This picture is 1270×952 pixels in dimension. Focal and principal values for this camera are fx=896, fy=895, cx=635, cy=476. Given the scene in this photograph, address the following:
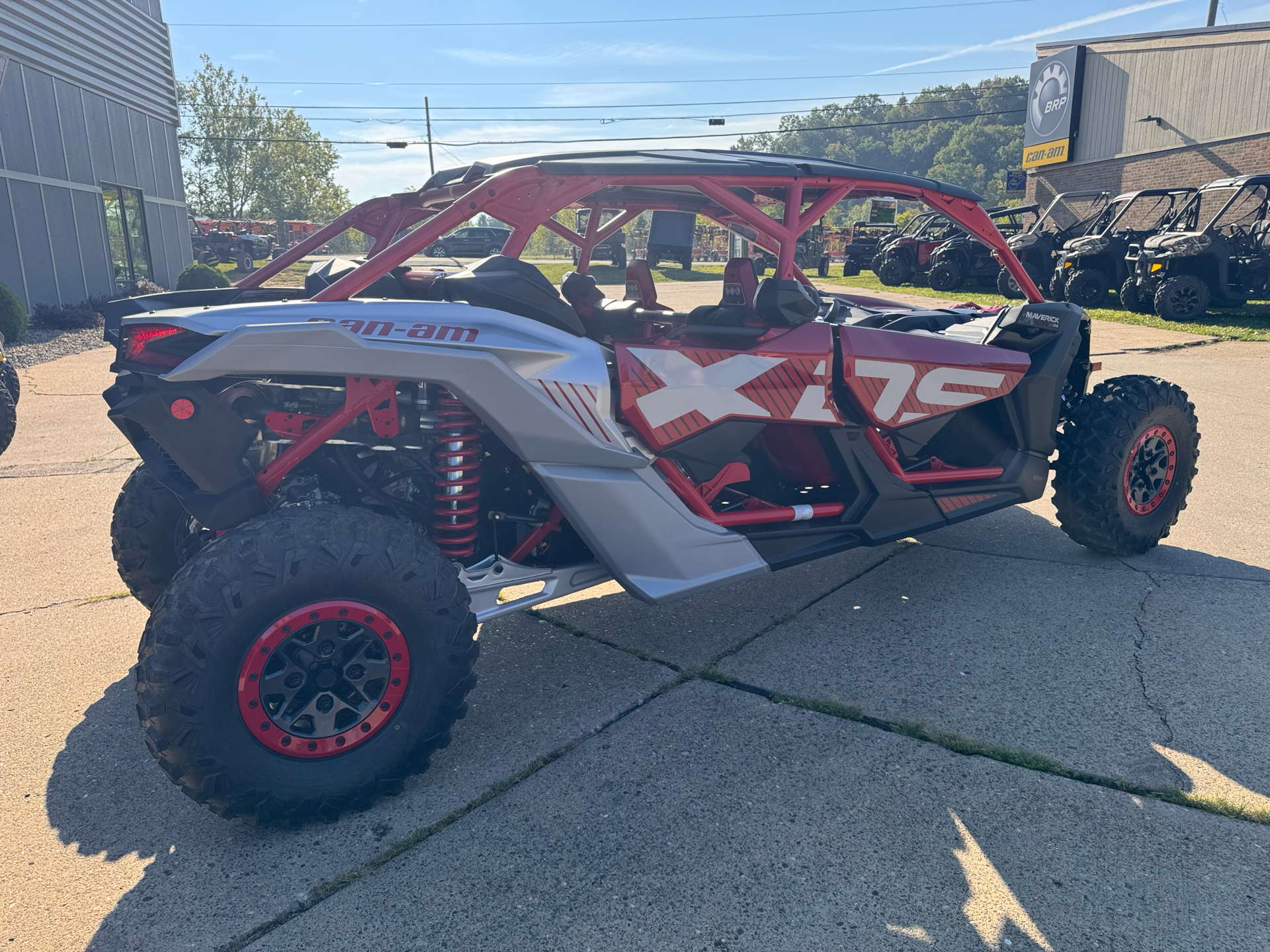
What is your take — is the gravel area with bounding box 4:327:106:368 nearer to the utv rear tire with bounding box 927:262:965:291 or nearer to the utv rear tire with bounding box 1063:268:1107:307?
the utv rear tire with bounding box 1063:268:1107:307

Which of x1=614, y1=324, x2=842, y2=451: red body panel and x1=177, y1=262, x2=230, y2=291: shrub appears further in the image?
x1=177, y1=262, x2=230, y2=291: shrub

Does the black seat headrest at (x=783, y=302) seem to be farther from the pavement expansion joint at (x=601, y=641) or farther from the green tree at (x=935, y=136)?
the green tree at (x=935, y=136)

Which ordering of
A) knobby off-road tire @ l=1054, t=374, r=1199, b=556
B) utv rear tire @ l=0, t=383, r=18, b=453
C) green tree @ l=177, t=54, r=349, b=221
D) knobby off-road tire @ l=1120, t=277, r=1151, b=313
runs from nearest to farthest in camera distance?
knobby off-road tire @ l=1054, t=374, r=1199, b=556
utv rear tire @ l=0, t=383, r=18, b=453
knobby off-road tire @ l=1120, t=277, r=1151, b=313
green tree @ l=177, t=54, r=349, b=221

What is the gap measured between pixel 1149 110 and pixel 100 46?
26549 millimetres

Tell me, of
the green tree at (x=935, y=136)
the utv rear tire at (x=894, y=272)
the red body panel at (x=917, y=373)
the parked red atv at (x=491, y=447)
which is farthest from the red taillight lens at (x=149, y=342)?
the green tree at (x=935, y=136)

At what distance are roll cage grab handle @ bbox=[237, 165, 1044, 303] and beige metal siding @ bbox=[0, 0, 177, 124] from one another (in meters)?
14.9

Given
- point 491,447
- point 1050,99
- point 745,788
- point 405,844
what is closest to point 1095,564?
point 745,788

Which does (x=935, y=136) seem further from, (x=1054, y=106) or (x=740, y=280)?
(x=740, y=280)

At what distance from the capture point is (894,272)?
2281 centimetres

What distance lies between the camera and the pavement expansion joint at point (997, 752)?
274 cm

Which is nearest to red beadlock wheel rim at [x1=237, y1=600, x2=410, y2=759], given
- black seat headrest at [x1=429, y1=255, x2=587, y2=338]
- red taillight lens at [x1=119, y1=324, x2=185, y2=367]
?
red taillight lens at [x1=119, y1=324, x2=185, y2=367]

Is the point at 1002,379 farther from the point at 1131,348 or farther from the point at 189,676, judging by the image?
the point at 1131,348

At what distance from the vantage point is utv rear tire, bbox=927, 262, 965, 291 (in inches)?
789

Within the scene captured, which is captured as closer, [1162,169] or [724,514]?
[724,514]
